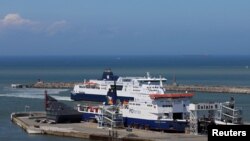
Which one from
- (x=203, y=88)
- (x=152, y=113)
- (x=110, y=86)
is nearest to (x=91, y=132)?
(x=152, y=113)

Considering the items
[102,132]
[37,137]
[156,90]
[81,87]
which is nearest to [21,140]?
[37,137]

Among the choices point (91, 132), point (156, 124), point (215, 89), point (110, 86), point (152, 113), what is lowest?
point (91, 132)

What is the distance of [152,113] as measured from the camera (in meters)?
45.5

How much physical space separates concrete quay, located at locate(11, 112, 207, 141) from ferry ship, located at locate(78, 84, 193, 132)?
93 cm

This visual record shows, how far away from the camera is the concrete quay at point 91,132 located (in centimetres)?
3997

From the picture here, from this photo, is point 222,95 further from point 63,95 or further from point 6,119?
point 6,119

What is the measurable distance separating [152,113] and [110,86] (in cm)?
2498

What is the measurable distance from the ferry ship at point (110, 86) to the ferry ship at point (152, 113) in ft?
58.5

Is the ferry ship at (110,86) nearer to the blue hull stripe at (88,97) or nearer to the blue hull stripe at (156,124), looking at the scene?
the blue hull stripe at (88,97)

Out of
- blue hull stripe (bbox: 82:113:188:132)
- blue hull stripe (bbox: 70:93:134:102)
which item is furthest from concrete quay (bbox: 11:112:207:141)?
blue hull stripe (bbox: 70:93:134:102)

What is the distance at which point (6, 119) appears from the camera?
55.2 meters

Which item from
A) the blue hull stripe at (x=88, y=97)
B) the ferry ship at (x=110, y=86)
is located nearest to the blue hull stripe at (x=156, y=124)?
the ferry ship at (x=110, y=86)

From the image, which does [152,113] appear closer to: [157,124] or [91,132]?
[157,124]

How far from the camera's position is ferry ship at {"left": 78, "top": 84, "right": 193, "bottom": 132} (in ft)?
145
